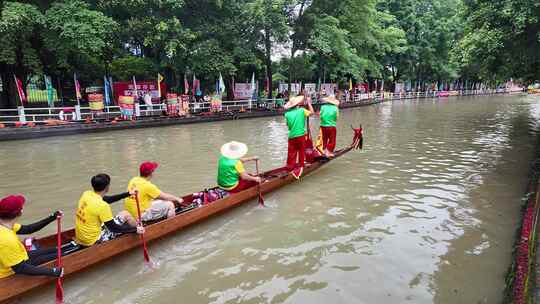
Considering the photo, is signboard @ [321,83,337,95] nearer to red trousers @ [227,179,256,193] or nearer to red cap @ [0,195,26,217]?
red trousers @ [227,179,256,193]

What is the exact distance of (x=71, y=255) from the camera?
4969mm

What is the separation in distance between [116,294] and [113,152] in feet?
33.0

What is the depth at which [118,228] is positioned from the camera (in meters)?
5.39

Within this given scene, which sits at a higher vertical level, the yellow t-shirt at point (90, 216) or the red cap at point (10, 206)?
the red cap at point (10, 206)

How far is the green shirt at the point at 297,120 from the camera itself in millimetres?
9500

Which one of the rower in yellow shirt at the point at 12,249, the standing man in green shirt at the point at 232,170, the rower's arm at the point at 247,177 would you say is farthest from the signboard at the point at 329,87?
the rower in yellow shirt at the point at 12,249

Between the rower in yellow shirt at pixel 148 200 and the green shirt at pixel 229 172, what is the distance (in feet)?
4.73

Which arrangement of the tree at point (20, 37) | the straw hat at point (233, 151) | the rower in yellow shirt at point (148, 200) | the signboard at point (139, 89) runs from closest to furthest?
1. the rower in yellow shirt at point (148, 200)
2. the straw hat at point (233, 151)
3. the tree at point (20, 37)
4. the signboard at point (139, 89)

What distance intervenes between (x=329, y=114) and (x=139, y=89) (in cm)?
1703

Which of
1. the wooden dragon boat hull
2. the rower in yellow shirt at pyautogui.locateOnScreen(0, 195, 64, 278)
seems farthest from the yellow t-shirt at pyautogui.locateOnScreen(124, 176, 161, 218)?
the rower in yellow shirt at pyautogui.locateOnScreen(0, 195, 64, 278)

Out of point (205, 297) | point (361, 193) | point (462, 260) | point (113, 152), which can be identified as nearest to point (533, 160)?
point (361, 193)

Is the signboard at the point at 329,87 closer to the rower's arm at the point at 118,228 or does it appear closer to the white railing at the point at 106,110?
the white railing at the point at 106,110

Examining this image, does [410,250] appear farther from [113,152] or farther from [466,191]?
[113,152]

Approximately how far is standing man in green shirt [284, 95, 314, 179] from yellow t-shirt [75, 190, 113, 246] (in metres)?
5.12
